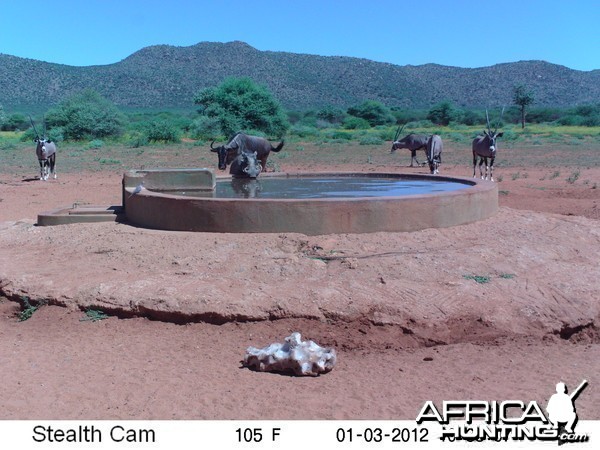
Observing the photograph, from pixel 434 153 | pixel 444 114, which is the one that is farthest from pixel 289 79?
pixel 434 153

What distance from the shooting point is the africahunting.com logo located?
454 cm

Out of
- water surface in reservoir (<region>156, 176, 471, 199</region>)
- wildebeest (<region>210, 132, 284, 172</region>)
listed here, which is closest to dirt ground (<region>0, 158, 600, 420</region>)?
water surface in reservoir (<region>156, 176, 471, 199</region>)

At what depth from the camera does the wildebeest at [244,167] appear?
12.1 metres

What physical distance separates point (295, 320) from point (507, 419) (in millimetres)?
2386

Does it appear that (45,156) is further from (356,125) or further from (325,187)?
(356,125)

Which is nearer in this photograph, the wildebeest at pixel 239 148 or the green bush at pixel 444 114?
the wildebeest at pixel 239 148

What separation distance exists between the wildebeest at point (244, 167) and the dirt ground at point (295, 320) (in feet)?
10.9

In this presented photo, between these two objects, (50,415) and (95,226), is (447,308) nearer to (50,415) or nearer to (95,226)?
(50,415)

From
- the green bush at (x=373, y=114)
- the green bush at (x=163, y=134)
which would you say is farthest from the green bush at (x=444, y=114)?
the green bush at (x=163, y=134)

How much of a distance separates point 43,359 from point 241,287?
1890 mm

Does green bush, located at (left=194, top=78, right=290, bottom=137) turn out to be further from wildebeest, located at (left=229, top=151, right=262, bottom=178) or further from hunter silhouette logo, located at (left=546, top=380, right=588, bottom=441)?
hunter silhouette logo, located at (left=546, top=380, right=588, bottom=441)

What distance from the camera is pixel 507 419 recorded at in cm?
482

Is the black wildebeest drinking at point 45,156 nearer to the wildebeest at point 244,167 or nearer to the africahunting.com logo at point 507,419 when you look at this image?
the wildebeest at point 244,167

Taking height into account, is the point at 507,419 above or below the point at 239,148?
below
